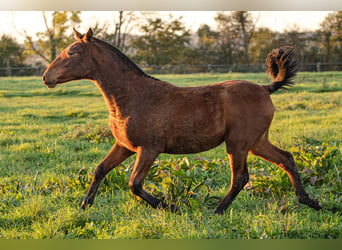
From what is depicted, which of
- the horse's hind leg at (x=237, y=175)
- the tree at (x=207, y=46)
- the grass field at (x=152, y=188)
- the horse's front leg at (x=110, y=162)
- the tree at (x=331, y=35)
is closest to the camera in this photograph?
the grass field at (x=152, y=188)

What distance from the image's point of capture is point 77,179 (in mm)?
4797

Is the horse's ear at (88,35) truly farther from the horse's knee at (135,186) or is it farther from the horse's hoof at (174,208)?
the horse's hoof at (174,208)

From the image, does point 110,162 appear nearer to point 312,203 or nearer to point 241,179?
point 241,179

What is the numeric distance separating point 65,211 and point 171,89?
1.86 m

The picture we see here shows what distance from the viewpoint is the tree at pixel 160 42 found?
679cm

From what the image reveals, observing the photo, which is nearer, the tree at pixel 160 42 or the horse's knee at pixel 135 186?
the horse's knee at pixel 135 186

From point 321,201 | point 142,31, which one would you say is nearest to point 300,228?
point 321,201

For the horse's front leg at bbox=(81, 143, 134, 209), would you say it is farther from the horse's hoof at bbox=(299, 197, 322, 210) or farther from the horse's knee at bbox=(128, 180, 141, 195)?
the horse's hoof at bbox=(299, 197, 322, 210)

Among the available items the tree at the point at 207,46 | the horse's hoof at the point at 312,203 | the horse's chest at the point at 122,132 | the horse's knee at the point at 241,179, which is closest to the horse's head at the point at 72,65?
the horse's chest at the point at 122,132

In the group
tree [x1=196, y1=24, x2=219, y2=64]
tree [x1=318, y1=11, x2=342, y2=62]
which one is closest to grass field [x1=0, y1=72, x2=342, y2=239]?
tree [x1=318, y1=11, x2=342, y2=62]

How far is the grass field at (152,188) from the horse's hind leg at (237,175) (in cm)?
14

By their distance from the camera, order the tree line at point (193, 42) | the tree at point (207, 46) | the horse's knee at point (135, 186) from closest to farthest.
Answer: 1. the horse's knee at point (135, 186)
2. the tree line at point (193, 42)
3. the tree at point (207, 46)

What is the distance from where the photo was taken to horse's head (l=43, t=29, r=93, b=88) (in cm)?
383

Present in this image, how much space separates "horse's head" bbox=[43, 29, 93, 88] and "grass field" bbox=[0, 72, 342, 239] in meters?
1.47
